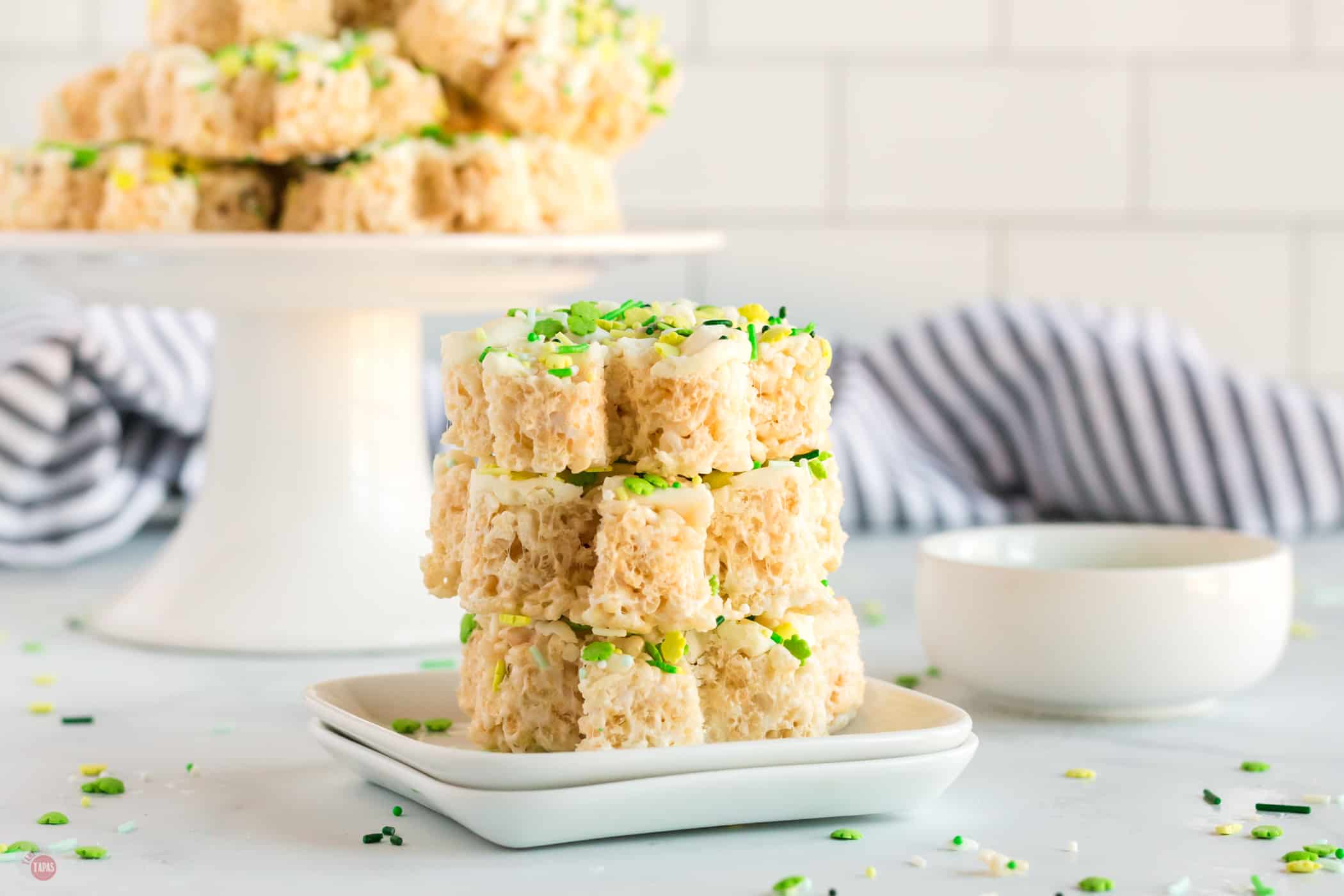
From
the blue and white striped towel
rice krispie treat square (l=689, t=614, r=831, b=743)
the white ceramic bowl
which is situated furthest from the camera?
the blue and white striped towel

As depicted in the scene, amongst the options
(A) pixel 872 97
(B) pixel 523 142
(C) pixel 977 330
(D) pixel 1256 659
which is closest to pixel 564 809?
(D) pixel 1256 659

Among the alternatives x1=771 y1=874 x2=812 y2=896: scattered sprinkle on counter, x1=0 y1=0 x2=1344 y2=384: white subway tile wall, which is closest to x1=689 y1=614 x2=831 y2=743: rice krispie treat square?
x1=771 y1=874 x2=812 y2=896: scattered sprinkle on counter

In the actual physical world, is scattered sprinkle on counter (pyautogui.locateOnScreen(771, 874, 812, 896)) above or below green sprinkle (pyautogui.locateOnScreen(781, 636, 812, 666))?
below

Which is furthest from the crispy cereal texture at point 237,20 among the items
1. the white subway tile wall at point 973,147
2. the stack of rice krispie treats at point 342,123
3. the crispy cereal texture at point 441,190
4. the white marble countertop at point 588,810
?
the white subway tile wall at point 973,147

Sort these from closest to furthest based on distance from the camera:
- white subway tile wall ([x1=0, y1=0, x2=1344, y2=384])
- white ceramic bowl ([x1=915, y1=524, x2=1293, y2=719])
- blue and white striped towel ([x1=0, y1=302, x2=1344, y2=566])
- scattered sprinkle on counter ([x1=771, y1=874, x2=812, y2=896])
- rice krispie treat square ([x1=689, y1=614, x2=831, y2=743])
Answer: scattered sprinkle on counter ([x1=771, y1=874, x2=812, y2=896])
rice krispie treat square ([x1=689, y1=614, x2=831, y2=743])
white ceramic bowl ([x1=915, y1=524, x2=1293, y2=719])
blue and white striped towel ([x1=0, y1=302, x2=1344, y2=566])
white subway tile wall ([x1=0, y1=0, x2=1344, y2=384])

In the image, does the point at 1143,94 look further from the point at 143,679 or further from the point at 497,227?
the point at 143,679

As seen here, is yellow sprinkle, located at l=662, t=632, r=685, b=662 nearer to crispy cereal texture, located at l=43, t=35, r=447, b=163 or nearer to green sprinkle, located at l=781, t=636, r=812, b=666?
green sprinkle, located at l=781, t=636, r=812, b=666

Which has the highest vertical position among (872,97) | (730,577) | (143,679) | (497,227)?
(872,97)

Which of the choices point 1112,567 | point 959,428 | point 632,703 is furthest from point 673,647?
point 959,428
